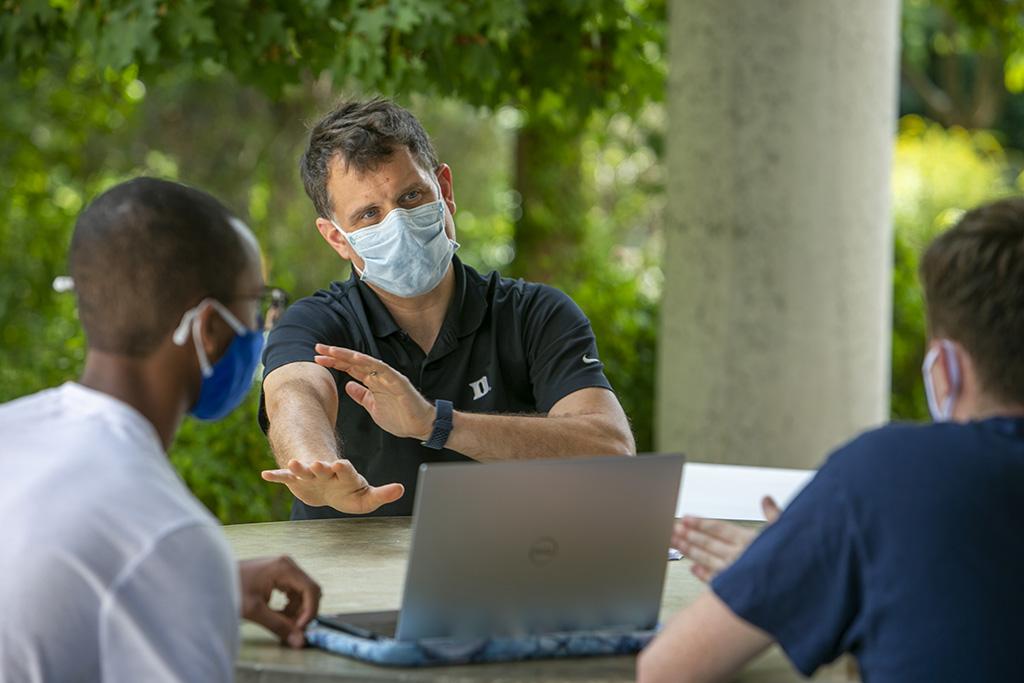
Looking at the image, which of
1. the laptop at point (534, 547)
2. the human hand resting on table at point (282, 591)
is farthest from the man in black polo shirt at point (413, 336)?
the laptop at point (534, 547)

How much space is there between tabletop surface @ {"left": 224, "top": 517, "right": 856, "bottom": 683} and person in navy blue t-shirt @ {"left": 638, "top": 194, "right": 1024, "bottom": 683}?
215 millimetres

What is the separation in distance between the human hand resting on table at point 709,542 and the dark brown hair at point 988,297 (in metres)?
0.48

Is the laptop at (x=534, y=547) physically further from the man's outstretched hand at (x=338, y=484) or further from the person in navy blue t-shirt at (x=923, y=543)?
the man's outstretched hand at (x=338, y=484)

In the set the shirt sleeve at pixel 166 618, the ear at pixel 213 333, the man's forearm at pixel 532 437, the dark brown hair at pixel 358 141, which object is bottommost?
the man's forearm at pixel 532 437

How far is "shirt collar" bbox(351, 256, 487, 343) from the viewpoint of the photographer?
390 cm

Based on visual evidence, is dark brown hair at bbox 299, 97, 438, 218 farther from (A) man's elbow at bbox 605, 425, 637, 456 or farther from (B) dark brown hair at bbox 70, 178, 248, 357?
(B) dark brown hair at bbox 70, 178, 248, 357

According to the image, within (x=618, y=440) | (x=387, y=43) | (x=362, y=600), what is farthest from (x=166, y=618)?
(x=387, y=43)

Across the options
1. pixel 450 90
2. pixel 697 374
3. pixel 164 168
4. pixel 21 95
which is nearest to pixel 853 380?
pixel 697 374

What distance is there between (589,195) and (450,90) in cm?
373

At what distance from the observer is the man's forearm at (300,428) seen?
339 cm

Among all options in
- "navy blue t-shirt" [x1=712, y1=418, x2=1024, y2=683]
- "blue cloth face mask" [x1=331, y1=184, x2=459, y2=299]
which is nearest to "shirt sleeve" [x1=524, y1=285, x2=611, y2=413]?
"blue cloth face mask" [x1=331, y1=184, x2=459, y2=299]

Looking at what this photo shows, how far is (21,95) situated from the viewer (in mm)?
10219

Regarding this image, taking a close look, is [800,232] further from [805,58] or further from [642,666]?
[642,666]

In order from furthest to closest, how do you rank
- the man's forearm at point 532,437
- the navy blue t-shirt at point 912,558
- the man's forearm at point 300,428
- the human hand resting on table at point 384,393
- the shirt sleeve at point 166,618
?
the man's forearm at point 532,437
the man's forearm at point 300,428
the human hand resting on table at point 384,393
the navy blue t-shirt at point 912,558
the shirt sleeve at point 166,618
